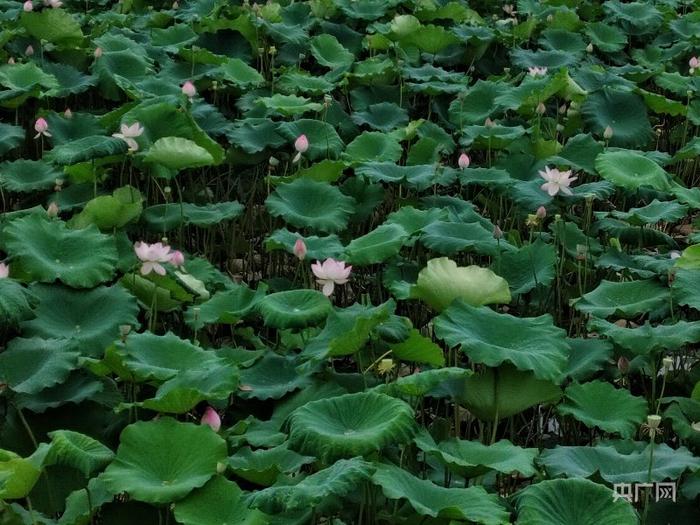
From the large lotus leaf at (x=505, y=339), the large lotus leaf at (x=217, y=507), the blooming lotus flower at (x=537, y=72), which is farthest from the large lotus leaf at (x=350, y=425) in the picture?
the blooming lotus flower at (x=537, y=72)

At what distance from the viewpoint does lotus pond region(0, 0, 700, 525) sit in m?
2.02

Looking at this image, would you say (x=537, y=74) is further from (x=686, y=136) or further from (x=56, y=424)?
(x=56, y=424)

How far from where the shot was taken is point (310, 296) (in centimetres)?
254

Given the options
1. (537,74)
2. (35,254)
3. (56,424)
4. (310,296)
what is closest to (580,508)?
(310,296)

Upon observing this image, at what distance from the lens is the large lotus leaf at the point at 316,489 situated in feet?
5.74

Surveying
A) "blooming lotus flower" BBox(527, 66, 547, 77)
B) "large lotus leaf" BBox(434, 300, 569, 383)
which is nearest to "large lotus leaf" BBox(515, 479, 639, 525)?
"large lotus leaf" BBox(434, 300, 569, 383)

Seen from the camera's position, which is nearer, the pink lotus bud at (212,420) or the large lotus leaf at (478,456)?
the large lotus leaf at (478,456)

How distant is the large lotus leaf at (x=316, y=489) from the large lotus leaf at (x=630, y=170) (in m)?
1.64

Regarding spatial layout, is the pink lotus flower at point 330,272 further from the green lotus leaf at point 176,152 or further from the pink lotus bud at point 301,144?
the pink lotus bud at point 301,144

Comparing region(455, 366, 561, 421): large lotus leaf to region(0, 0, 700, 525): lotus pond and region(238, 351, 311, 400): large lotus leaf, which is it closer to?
region(0, 0, 700, 525): lotus pond

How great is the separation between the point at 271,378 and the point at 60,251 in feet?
2.16

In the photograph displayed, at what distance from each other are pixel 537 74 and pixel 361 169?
42.8 inches

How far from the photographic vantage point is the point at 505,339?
2.33m

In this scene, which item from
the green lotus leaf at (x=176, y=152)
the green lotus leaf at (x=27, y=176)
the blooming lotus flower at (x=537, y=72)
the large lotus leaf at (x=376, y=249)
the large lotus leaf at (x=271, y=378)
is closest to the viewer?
the large lotus leaf at (x=271, y=378)
